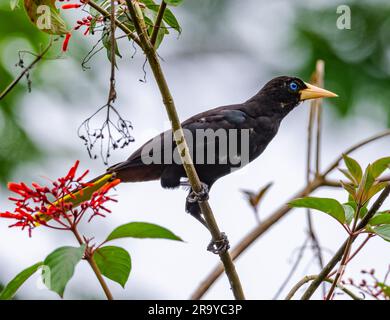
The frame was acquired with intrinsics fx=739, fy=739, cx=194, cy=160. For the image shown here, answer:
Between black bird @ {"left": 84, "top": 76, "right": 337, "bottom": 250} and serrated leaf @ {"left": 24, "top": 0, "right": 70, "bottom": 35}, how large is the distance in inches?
67.7

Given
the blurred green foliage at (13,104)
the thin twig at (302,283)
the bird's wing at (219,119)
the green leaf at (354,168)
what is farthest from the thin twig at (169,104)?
the blurred green foliage at (13,104)

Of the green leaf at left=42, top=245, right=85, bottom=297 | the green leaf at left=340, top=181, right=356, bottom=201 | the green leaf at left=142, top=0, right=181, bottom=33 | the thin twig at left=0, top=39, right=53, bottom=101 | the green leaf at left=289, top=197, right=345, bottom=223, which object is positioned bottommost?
the green leaf at left=42, top=245, right=85, bottom=297

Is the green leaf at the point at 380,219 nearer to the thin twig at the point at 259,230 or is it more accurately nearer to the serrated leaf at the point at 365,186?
the serrated leaf at the point at 365,186

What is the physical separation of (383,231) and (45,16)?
4.05ft

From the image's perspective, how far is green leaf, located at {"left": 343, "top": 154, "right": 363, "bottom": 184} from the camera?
2270 millimetres

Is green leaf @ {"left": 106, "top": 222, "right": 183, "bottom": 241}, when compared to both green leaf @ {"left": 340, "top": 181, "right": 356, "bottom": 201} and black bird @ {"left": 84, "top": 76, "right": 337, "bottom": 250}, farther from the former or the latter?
black bird @ {"left": 84, "top": 76, "right": 337, "bottom": 250}

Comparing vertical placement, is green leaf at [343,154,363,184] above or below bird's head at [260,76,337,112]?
below

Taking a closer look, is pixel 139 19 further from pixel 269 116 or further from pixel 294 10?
pixel 294 10

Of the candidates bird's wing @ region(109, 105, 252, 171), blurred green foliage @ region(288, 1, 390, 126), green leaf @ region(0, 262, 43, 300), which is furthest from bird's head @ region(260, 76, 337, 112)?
green leaf @ region(0, 262, 43, 300)

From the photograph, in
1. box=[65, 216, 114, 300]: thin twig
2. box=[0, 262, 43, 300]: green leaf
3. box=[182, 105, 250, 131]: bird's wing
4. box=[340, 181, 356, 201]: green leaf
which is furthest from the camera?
box=[182, 105, 250, 131]: bird's wing

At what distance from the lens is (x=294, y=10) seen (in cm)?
730

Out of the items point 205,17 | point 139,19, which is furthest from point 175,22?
point 205,17

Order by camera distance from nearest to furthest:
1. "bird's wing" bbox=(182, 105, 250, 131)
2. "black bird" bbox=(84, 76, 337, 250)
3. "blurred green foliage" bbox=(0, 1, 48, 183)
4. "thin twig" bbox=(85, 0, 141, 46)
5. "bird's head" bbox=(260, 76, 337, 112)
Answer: "thin twig" bbox=(85, 0, 141, 46) → "black bird" bbox=(84, 76, 337, 250) → "bird's wing" bbox=(182, 105, 250, 131) → "bird's head" bbox=(260, 76, 337, 112) → "blurred green foliage" bbox=(0, 1, 48, 183)

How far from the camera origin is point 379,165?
2197 mm
